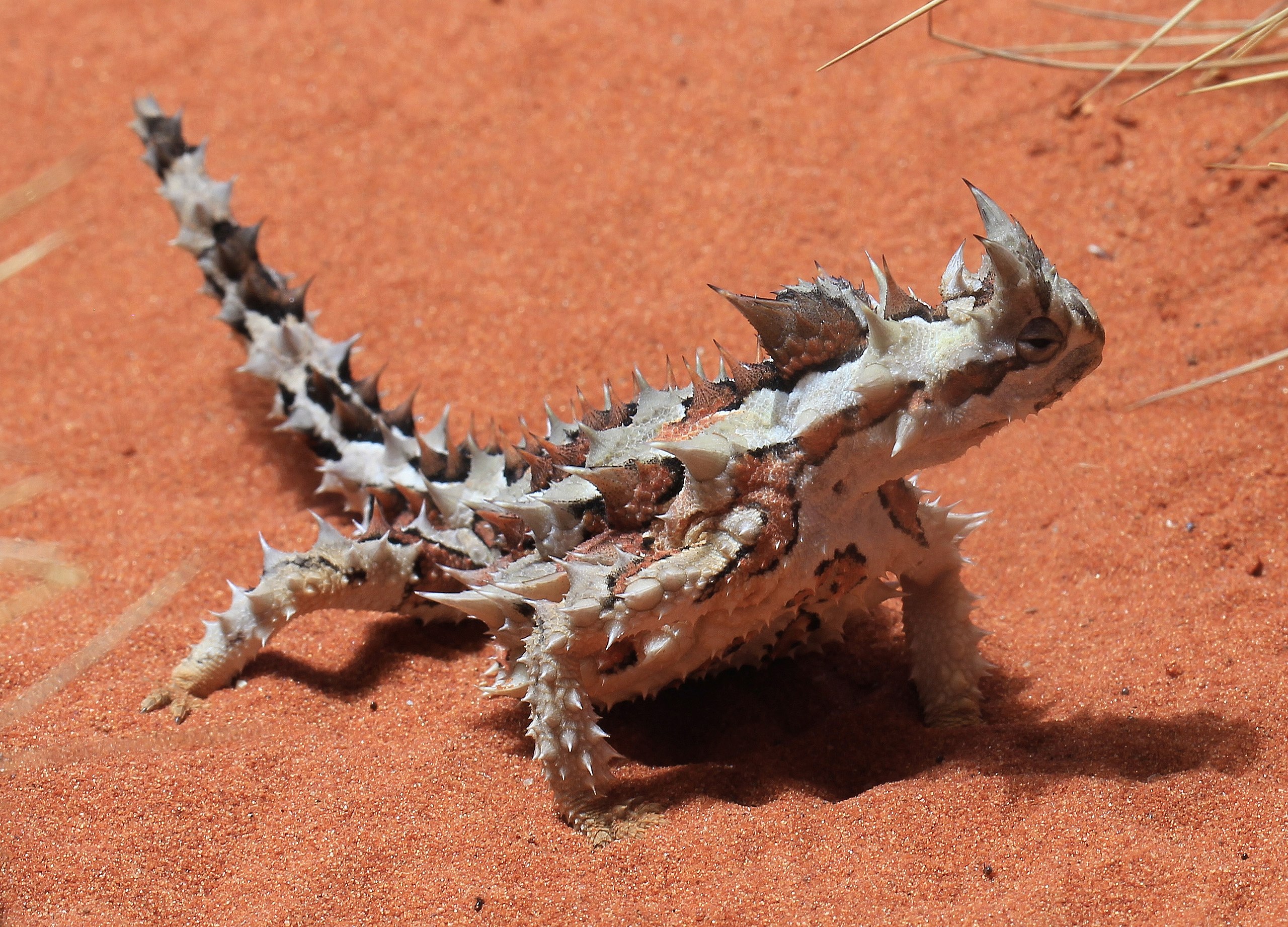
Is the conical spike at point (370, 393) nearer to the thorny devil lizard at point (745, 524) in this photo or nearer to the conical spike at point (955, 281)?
the thorny devil lizard at point (745, 524)

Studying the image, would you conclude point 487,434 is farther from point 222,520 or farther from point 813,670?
point 813,670

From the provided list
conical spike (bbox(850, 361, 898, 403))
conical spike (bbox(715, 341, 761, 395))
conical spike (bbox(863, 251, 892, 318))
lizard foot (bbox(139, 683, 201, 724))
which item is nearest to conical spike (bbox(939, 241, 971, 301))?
conical spike (bbox(863, 251, 892, 318))

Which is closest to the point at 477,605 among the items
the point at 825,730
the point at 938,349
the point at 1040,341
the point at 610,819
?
the point at 610,819

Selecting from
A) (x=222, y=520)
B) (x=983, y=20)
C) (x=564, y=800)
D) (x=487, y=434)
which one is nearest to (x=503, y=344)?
(x=487, y=434)

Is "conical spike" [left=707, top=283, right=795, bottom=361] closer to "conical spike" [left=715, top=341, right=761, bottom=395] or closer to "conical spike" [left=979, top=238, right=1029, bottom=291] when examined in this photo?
"conical spike" [left=715, top=341, right=761, bottom=395]

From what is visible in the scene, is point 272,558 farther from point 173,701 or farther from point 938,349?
point 938,349

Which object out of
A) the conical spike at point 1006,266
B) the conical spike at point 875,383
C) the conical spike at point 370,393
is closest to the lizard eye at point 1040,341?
the conical spike at point 1006,266
